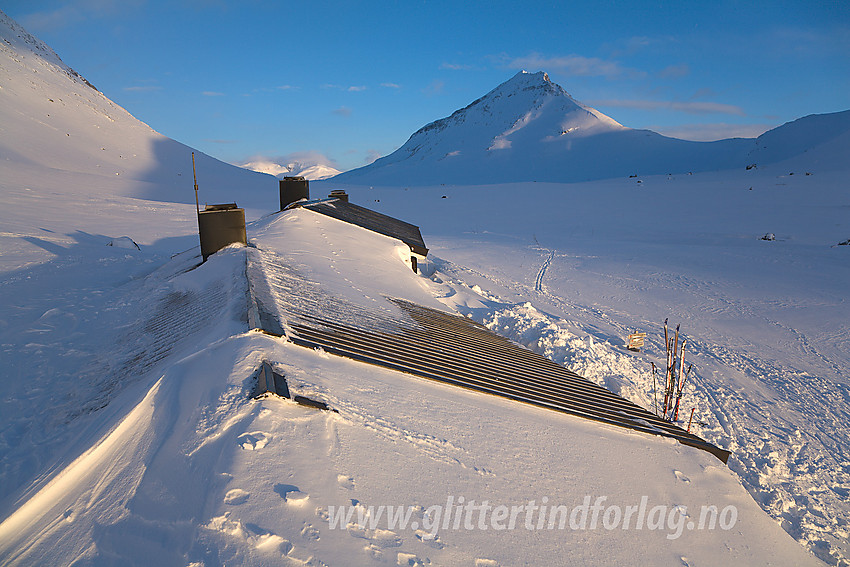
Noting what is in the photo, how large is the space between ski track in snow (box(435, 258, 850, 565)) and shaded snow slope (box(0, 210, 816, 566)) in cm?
239

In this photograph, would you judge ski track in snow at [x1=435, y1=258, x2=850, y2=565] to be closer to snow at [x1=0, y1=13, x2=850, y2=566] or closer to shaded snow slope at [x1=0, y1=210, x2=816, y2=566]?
snow at [x1=0, y1=13, x2=850, y2=566]

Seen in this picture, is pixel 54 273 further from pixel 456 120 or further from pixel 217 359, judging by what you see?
pixel 456 120

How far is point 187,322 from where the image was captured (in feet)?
16.0

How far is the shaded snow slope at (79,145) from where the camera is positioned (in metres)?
30.8

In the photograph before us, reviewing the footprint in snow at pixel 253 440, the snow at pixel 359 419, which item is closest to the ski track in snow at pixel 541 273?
the snow at pixel 359 419

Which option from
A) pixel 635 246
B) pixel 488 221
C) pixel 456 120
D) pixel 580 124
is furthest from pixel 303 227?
pixel 456 120

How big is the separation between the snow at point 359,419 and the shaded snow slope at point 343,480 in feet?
0.05

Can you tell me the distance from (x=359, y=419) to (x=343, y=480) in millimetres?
577

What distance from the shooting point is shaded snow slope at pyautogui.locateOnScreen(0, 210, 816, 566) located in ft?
7.28

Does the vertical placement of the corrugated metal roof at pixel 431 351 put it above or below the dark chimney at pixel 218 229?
below

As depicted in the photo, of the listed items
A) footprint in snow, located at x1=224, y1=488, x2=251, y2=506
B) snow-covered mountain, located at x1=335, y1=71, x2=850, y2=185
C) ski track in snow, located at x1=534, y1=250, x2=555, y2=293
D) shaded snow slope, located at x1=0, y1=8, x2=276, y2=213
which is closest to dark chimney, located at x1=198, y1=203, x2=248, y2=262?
footprint in snow, located at x1=224, y1=488, x2=251, y2=506

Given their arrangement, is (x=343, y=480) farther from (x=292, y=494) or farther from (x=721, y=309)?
(x=721, y=309)

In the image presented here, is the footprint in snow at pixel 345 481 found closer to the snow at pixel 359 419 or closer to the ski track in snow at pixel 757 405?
the snow at pixel 359 419

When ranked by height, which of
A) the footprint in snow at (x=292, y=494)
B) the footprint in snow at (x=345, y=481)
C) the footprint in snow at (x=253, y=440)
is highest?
the footprint in snow at (x=253, y=440)
